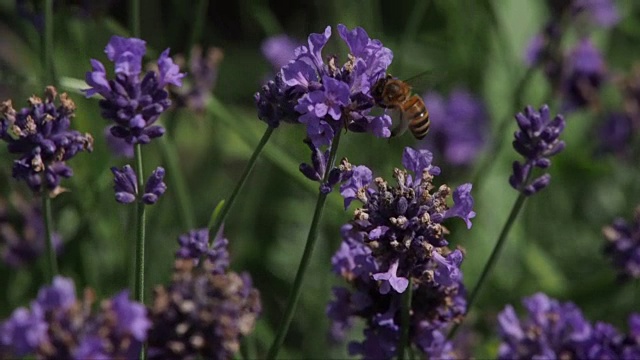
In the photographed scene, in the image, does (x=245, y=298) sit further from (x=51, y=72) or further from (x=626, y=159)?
(x=626, y=159)

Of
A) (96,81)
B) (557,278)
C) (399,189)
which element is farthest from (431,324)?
(557,278)

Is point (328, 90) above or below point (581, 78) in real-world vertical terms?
below

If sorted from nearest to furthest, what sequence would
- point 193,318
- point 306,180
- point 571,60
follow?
point 193,318
point 306,180
point 571,60

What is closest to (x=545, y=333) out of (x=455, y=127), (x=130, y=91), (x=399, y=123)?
(x=399, y=123)

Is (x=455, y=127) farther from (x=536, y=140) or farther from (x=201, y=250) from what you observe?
(x=201, y=250)

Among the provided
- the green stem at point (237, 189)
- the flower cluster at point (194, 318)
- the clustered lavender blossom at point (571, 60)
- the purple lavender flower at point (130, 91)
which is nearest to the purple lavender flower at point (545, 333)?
the green stem at point (237, 189)

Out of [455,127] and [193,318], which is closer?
[193,318]
